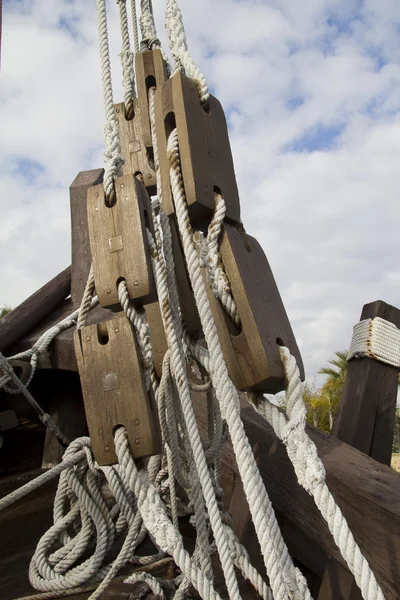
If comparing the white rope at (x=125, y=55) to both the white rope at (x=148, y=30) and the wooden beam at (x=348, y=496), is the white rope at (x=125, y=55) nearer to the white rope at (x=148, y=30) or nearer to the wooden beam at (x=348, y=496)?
the white rope at (x=148, y=30)

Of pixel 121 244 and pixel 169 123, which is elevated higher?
pixel 169 123

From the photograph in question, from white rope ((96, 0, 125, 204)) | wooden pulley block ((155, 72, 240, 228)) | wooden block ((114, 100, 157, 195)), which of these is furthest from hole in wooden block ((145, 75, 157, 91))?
wooden pulley block ((155, 72, 240, 228))

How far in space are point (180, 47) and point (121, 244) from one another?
0.61m

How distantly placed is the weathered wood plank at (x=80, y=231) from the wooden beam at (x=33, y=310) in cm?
12

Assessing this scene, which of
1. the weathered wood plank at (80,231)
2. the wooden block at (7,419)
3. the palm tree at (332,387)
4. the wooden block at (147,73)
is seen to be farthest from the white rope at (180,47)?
the palm tree at (332,387)

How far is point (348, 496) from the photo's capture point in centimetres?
120

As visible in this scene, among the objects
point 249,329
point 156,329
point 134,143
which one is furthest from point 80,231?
point 249,329

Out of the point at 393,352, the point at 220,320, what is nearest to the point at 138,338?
the point at 220,320

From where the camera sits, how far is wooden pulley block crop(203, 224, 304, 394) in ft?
3.36

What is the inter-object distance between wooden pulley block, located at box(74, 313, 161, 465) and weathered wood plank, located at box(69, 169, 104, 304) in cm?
193

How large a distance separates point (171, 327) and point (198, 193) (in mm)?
336

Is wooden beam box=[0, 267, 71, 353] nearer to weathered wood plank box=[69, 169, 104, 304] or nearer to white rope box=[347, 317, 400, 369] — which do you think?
weathered wood plank box=[69, 169, 104, 304]

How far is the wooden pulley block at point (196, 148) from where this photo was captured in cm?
114

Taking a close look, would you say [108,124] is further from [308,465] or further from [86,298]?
[308,465]
